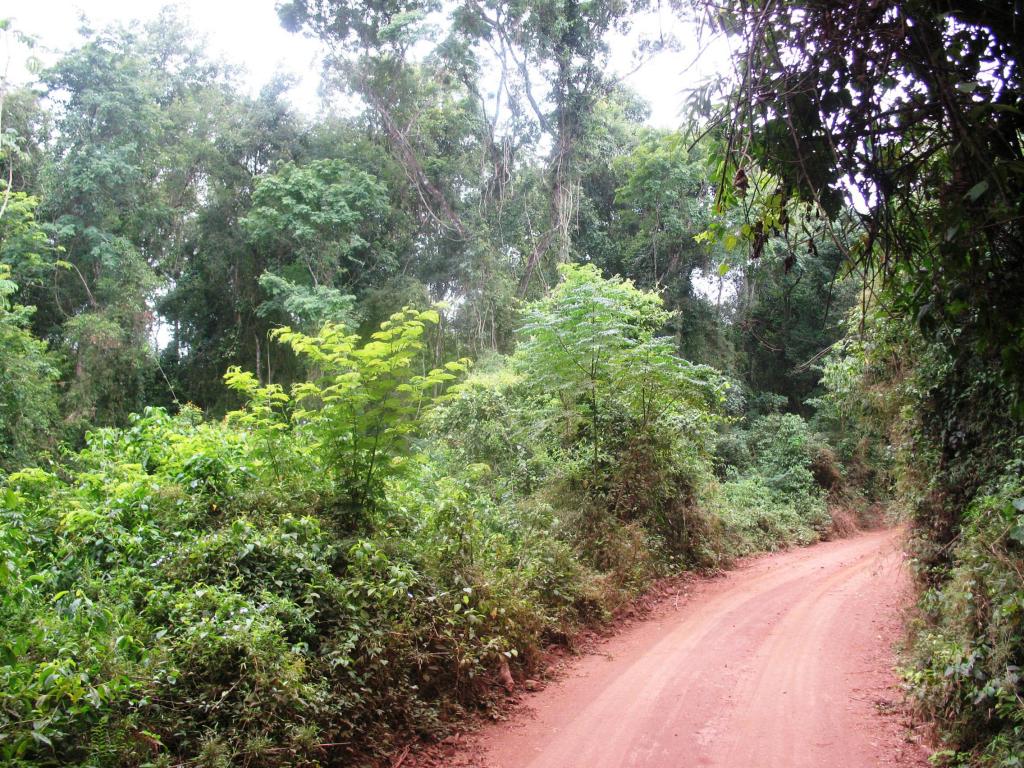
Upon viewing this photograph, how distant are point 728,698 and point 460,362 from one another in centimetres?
538

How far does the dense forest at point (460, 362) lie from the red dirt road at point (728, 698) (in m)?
0.44

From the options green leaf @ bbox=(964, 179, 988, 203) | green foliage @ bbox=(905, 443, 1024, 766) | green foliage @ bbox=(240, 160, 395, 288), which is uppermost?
green foliage @ bbox=(240, 160, 395, 288)

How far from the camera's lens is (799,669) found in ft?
22.4

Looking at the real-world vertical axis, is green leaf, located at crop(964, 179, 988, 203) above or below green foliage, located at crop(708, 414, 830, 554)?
above

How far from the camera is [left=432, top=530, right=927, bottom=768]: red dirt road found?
16.1ft

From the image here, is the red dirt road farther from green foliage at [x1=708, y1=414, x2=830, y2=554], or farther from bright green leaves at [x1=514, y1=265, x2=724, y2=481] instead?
green foliage at [x1=708, y1=414, x2=830, y2=554]

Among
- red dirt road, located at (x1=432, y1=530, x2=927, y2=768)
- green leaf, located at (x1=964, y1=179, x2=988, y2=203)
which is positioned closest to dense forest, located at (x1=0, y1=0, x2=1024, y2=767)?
green leaf, located at (x1=964, y1=179, x2=988, y2=203)

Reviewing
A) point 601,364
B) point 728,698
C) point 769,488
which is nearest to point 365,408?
point 728,698

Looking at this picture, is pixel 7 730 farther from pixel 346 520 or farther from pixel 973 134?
pixel 973 134

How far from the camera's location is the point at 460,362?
9.58 metres

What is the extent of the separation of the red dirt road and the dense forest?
44 centimetres

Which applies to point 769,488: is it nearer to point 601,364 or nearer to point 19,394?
point 601,364

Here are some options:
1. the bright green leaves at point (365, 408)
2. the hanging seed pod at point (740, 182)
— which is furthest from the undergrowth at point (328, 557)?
the hanging seed pod at point (740, 182)

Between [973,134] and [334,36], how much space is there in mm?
22951
